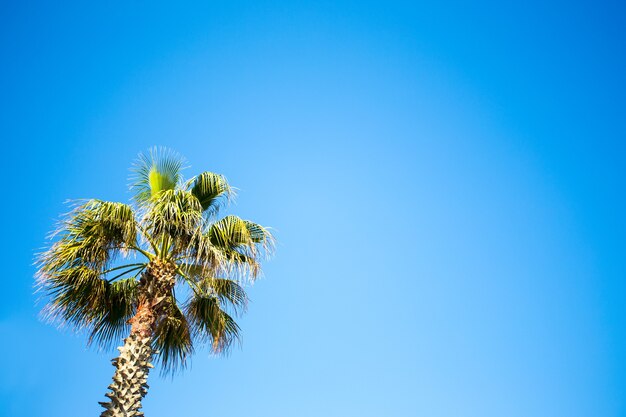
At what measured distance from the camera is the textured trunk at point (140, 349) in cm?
902

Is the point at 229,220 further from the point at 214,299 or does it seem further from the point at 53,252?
the point at 53,252

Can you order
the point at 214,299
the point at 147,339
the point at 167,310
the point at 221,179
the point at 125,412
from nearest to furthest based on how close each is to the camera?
the point at 125,412
the point at 147,339
the point at 167,310
the point at 214,299
the point at 221,179

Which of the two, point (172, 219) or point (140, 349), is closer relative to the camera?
point (140, 349)

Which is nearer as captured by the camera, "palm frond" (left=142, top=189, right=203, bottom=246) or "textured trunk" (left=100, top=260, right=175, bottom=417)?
"textured trunk" (left=100, top=260, right=175, bottom=417)

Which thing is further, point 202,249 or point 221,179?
point 221,179

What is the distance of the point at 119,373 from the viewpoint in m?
9.21

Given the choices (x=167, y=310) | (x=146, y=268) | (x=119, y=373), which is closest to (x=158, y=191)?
(x=146, y=268)

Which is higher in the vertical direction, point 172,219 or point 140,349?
point 172,219

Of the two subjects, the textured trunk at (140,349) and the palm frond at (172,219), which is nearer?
the textured trunk at (140,349)

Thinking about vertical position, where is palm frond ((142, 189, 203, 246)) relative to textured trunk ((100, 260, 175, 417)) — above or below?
above

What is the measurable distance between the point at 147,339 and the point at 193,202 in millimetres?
2706

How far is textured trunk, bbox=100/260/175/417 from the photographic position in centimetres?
902

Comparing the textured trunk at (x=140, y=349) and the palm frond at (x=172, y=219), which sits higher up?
the palm frond at (x=172, y=219)

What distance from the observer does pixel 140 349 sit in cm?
952
